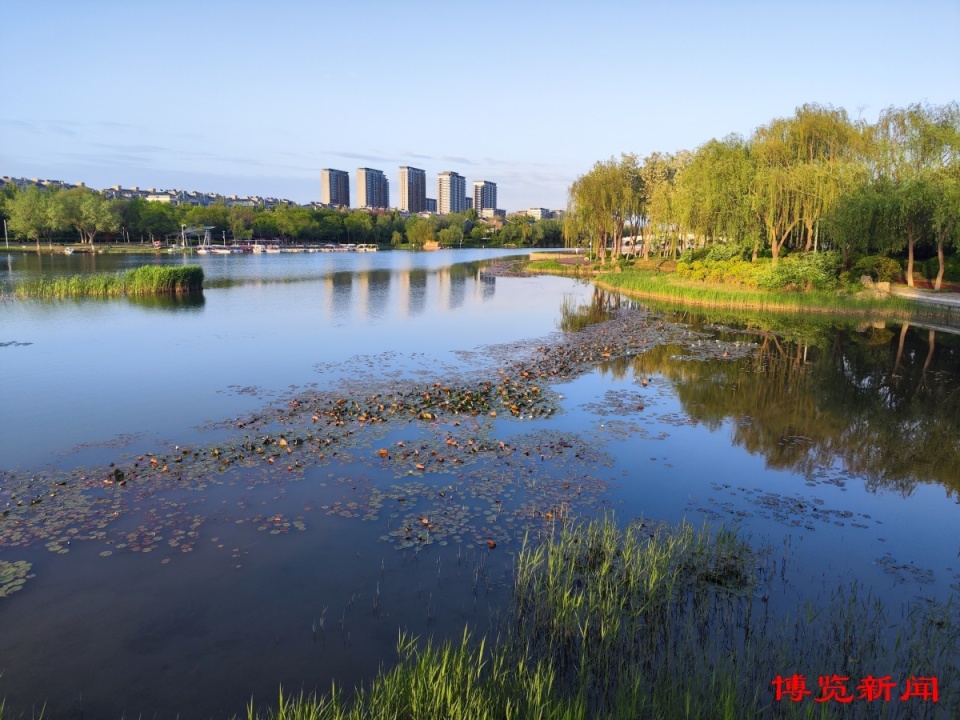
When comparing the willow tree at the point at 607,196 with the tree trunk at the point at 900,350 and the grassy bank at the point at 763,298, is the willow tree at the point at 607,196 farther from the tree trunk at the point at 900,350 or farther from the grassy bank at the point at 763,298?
the tree trunk at the point at 900,350

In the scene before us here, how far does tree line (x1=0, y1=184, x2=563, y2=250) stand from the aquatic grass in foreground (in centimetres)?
10840

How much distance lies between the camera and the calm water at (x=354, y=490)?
257 inches

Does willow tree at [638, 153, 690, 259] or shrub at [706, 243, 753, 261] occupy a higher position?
willow tree at [638, 153, 690, 259]

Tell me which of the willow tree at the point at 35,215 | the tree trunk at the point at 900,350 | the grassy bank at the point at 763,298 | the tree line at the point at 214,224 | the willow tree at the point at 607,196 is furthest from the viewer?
the tree line at the point at 214,224

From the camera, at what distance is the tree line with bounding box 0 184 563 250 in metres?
94.6

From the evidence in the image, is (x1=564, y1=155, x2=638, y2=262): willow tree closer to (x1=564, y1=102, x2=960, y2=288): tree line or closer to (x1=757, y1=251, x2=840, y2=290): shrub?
(x1=564, y1=102, x2=960, y2=288): tree line

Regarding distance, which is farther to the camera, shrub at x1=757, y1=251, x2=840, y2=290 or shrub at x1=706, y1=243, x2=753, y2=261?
shrub at x1=706, y1=243, x2=753, y2=261

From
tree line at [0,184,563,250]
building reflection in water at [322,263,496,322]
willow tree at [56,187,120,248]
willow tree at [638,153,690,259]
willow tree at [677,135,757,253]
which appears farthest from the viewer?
willow tree at [56,187,120,248]

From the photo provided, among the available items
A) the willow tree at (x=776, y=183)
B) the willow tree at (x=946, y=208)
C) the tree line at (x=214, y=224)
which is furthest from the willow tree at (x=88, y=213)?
the willow tree at (x=946, y=208)

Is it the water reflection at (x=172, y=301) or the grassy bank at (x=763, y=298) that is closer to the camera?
the grassy bank at (x=763, y=298)

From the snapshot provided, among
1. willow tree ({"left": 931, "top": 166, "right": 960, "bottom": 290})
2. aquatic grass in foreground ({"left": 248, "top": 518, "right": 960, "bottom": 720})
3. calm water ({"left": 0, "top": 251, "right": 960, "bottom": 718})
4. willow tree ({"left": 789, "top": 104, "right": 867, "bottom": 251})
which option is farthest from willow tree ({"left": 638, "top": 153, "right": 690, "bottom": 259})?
aquatic grass in foreground ({"left": 248, "top": 518, "right": 960, "bottom": 720})

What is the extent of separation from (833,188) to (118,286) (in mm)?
42749

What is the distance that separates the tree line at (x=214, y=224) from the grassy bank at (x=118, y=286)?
216 feet

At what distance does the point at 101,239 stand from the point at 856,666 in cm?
12944
